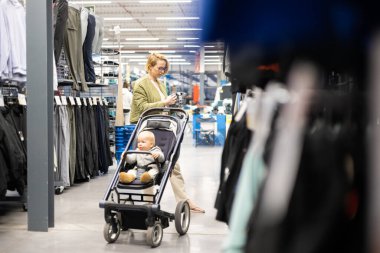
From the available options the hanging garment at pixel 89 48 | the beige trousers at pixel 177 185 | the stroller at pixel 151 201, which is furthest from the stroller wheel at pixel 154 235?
the hanging garment at pixel 89 48

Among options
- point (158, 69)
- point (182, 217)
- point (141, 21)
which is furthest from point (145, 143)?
point (141, 21)

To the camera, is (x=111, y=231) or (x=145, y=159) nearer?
(x=111, y=231)

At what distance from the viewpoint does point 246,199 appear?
107cm

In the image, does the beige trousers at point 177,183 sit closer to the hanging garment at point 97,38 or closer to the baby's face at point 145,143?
the baby's face at point 145,143

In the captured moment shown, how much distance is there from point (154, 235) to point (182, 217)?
41 cm

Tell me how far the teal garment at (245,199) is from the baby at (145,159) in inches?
97.8

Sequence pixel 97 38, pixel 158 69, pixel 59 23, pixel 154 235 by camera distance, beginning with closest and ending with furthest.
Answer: pixel 154 235, pixel 158 69, pixel 59 23, pixel 97 38

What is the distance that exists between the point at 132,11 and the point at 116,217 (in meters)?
12.0

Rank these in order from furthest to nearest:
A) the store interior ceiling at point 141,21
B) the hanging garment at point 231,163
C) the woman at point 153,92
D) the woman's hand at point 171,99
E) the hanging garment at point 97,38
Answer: the store interior ceiling at point 141,21
the hanging garment at point 97,38
the woman at point 153,92
the woman's hand at point 171,99
the hanging garment at point 231,163

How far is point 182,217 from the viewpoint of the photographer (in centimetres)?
387

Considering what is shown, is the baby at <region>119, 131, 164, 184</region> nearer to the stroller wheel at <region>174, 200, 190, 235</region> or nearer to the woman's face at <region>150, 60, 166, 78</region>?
the stroller wheel at <region>174, 200, 190, 235</region>

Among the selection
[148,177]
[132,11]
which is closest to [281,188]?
[148,177]

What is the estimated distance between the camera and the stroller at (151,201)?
138 inches

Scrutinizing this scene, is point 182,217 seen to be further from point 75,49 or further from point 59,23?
point 75,49
